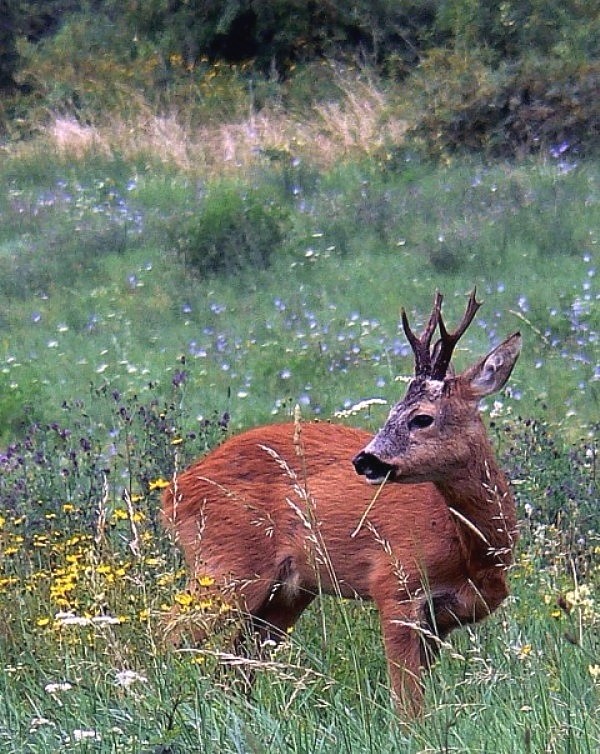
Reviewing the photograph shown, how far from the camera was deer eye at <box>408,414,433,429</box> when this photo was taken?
4.54 metres

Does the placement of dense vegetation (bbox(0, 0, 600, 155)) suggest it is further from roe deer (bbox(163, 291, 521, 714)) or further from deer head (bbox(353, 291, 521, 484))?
deer head (bbox(353, 291, 521, 484))

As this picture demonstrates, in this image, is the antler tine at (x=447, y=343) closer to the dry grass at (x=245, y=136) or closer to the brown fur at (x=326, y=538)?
the brown fur at (x=326, y=538)

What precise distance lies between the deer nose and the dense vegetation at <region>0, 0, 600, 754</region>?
37 centimetres

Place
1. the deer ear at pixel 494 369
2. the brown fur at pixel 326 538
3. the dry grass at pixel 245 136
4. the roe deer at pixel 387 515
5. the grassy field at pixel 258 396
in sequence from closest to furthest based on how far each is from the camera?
the grassy field at pixel 258 396, the roe deer at pixel 387 515, the brown fur at pixel 326 538, the deer ear at pixel 494 369, the dry grass at pixel 245 136

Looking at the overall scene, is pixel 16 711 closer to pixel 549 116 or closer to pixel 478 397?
pixel 478 397

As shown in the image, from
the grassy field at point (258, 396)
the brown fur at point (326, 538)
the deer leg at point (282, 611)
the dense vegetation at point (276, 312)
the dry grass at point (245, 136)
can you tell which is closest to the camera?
the grassy field at point (258, 396)

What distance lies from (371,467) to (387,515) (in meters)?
0.61

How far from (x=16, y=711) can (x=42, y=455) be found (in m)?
2.40

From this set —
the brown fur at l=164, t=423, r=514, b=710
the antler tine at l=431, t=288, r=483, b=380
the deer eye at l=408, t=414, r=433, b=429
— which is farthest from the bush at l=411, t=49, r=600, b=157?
the deer eye at l=408, t=414, r=433, b=429

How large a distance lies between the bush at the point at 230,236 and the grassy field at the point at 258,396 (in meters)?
0.02

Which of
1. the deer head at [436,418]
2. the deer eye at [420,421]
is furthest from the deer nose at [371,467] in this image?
the deer eye at [420,421]

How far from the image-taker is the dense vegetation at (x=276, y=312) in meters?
3.79

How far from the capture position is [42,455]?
Answer: 6.30 m

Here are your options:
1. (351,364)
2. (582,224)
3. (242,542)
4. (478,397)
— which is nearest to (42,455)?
(242,542)
